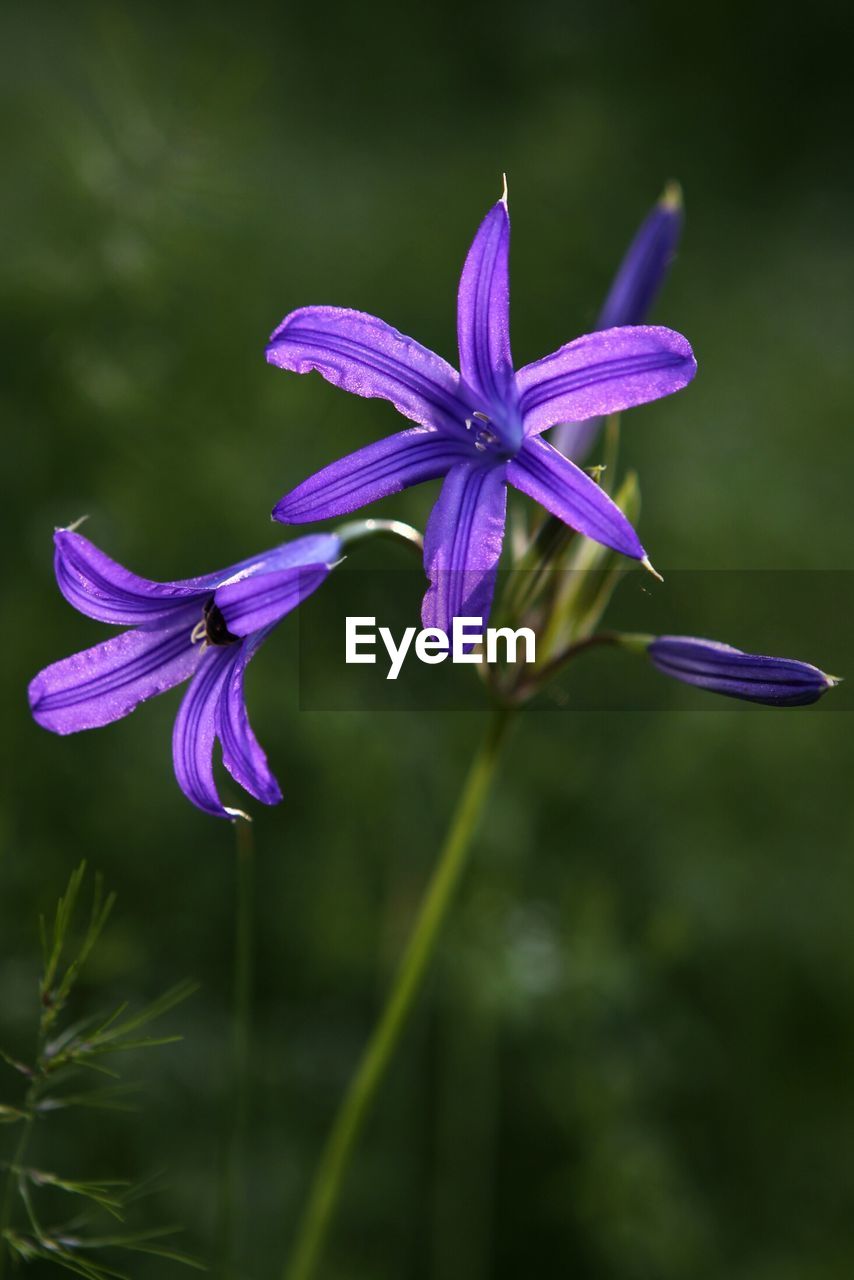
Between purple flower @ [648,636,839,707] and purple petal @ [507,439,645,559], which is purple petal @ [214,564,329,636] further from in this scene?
purple flower @ [648,636,839,707]

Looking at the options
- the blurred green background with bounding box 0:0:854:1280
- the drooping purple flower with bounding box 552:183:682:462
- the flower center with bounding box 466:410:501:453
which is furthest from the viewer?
the blurred green background with bounding box 0:0:854:1280

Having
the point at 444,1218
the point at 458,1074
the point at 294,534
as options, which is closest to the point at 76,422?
the point at 294,534

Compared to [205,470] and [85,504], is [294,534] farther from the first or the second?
[85,504]

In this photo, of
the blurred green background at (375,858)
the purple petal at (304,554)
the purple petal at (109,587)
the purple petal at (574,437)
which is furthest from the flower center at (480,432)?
the blurred green background at (375,858)

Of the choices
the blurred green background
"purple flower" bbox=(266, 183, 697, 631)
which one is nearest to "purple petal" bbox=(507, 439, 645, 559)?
"purple flower" bbox=(266, 183, 697, 631)

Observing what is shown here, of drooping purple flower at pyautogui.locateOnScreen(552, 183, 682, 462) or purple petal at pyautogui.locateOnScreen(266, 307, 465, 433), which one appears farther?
drooping purple flower at pyautogui.locateOnScreen(552, 183, 682, 462)

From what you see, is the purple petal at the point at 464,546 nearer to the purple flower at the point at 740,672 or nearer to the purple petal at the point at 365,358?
the purple petal at the point at 365,358
